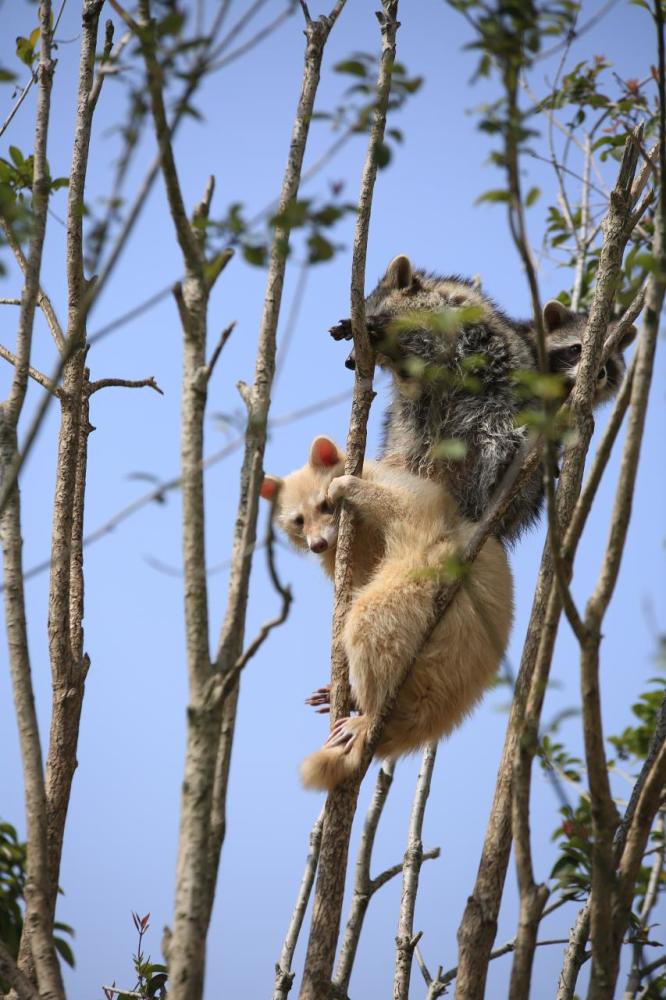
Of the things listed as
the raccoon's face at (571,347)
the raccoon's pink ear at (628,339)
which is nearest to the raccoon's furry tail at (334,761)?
the raccoon's face at (571,347)

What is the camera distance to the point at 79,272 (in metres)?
5.48

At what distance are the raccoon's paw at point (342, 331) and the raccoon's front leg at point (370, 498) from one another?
1279 millimetres

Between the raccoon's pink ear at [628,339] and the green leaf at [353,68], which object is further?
the raccoon's pink ear at [628,339]

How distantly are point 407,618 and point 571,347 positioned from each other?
2950 millimetres

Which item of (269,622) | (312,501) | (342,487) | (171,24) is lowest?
(269,622)

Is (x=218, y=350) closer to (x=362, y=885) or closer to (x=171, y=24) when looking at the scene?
(x=171, y=24)

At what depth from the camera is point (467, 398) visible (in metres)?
7.23

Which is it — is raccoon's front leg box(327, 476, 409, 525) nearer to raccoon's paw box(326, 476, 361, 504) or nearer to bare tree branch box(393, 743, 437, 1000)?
raccoon's paw box(326, 476, 361, 504)

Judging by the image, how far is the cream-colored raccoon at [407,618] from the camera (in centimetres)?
579

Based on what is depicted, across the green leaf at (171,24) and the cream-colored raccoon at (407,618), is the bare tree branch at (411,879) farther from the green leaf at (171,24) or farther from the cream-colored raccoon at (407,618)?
the green leaf at (171,24)

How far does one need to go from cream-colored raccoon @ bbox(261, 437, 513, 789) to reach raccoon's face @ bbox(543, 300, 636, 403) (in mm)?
1722

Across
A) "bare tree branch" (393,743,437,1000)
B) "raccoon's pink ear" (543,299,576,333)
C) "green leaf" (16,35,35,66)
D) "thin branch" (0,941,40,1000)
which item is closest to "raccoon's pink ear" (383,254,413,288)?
"raccoon's pink ear" (543,299,576,333)

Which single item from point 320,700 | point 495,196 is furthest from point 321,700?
point 495,196

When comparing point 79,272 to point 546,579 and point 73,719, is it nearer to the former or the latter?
point 73,719
